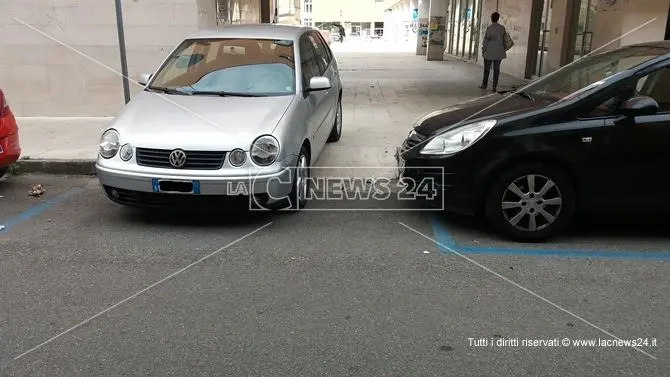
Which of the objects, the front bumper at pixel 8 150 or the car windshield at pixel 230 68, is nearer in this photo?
the car windshield at pixel 230 68

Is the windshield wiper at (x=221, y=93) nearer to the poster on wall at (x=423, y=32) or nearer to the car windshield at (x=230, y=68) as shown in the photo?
the car windshield at (x=230, y=68)

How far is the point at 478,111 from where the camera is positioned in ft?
17.0

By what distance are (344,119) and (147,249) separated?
5.76 meters

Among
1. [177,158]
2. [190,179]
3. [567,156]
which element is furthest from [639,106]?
[177,158]

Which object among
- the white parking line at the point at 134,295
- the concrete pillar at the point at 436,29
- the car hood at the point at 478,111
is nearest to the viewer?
the white parking line at the point at 134,295

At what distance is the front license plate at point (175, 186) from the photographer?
4.66 m

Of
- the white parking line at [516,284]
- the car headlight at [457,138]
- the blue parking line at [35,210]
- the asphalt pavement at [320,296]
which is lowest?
the blue parking line at [35,210]

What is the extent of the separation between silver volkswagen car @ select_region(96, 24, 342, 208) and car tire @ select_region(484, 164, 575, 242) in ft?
5.98

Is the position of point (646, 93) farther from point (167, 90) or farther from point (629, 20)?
point (629, 20)

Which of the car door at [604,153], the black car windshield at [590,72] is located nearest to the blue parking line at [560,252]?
the car door at [604,153]

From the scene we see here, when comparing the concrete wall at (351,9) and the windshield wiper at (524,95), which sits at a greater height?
the concrete wall at (351,9)

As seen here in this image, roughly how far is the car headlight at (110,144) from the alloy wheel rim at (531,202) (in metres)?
3.35

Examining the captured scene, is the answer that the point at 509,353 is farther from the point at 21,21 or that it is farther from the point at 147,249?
the point at 21,21

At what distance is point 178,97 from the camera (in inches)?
222
